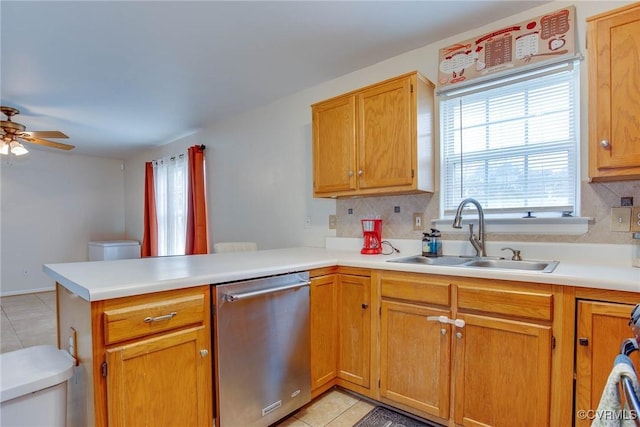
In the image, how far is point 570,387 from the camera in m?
1.31

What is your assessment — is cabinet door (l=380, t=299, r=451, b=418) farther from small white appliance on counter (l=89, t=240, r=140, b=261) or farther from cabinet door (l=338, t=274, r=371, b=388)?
small white appliance on counter (l=89, t=240, r=140, b=261)

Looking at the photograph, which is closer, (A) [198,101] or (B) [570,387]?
(B) [570,387]

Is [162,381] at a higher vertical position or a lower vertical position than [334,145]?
lower

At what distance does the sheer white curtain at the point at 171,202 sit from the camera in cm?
466

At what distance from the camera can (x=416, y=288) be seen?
1714 millimetres

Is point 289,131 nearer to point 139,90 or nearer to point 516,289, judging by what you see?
point 139,90

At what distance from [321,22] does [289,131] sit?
1.31 m

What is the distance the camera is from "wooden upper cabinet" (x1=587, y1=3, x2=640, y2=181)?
1393 millimetres

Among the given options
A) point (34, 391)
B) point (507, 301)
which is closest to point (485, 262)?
point (507, 301)

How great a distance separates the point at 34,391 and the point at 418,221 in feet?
7.20

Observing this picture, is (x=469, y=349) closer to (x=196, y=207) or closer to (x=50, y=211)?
(x=196, y=207)

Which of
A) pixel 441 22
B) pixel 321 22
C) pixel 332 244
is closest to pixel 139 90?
pixel 321 22

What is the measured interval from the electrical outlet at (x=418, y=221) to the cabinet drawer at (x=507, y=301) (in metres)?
0.81

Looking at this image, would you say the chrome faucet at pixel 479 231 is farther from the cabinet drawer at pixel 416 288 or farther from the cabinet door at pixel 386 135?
the cabinet drawer at pixel 416 288
